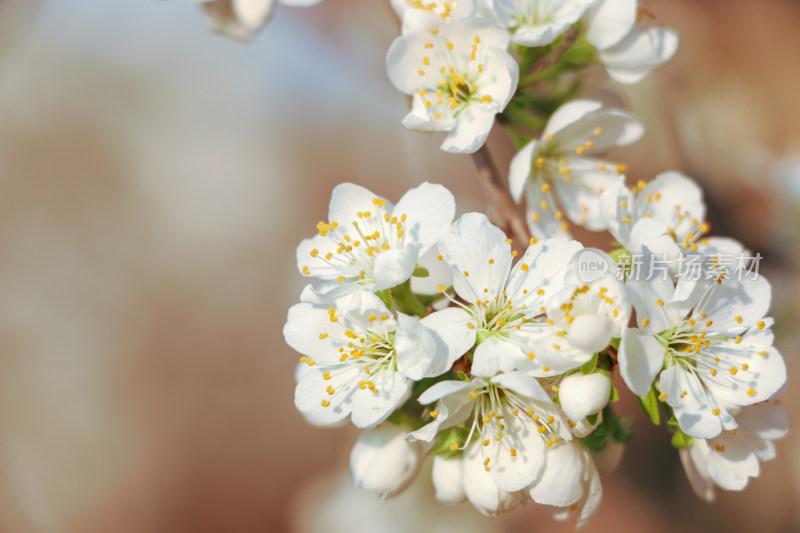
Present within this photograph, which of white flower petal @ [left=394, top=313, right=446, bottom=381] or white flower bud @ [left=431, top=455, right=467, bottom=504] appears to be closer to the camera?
white flower petal @ [left=394, top=313, right=446, bottom=381]

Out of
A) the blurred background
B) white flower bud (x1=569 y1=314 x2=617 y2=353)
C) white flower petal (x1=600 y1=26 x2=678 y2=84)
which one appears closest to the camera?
white flower bud (x1=569 y1=314 x2=617 y2=353)

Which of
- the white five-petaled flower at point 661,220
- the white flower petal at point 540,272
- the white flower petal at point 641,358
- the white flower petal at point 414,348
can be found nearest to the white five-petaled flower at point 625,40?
the white five-petaled flower at point 661,220

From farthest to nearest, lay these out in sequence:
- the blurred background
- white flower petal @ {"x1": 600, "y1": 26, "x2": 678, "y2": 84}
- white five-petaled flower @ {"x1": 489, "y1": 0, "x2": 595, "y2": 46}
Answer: the blurred background, white flower petal @ {"x1": 600, "y1": 26, "x2": 678, "y2": 84}, white five-petaled flower @ {"x1": 489, "y1": 0, "x2": 595, "y2": 46}

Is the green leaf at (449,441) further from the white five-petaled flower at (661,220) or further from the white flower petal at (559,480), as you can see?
the white five-petaled flower at (661,220)

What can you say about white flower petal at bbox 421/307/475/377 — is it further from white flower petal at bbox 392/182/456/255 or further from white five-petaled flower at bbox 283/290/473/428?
white flower petal at bbox 392/182/456/255

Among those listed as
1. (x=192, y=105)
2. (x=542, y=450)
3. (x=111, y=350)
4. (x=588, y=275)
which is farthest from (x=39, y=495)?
(x=588, y=275)

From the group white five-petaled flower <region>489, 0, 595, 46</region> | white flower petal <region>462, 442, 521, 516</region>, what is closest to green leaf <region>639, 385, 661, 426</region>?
white flower petal <region>462, 442, 521, 516</region>

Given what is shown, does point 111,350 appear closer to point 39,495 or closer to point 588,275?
point 39,495
